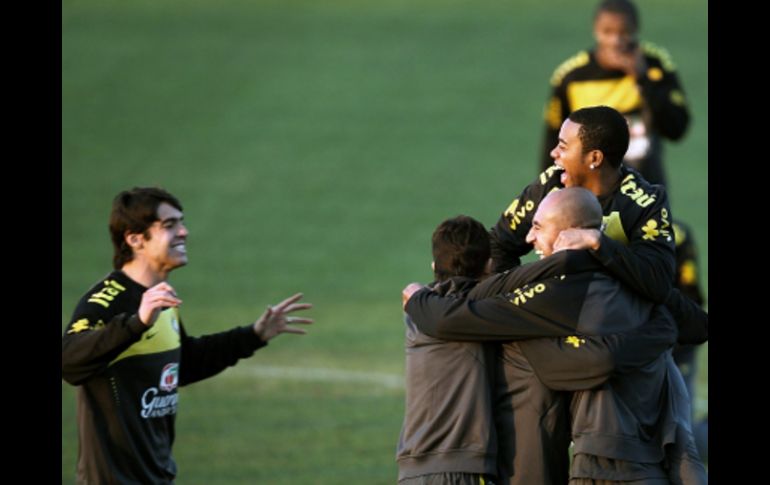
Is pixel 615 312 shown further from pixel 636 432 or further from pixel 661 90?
pixel 661 90

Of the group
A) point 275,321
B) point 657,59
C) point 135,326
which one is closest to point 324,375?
point 657,59

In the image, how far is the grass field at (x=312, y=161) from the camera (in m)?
10.5

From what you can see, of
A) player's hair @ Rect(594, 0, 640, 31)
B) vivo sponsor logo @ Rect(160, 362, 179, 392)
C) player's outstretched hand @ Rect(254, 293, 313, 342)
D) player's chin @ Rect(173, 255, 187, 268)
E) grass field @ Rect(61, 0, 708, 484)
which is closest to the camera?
vivo sponsor logo @ Rect(160, 362, 179, 392)

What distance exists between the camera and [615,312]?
541 cm

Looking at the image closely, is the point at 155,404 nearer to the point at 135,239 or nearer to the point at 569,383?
the point at 135,239

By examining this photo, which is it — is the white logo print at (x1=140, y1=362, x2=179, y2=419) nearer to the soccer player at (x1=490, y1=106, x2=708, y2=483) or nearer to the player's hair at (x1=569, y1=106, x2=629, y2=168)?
the soccer player at (x1=490, y1=106, x2=708, y2=483)

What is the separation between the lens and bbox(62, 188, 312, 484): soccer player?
6012 millimetres

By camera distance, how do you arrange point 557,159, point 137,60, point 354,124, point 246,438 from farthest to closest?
point 137,60
point 354,124
point 246,438
point 557,159

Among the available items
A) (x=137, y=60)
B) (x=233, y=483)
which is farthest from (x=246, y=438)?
(x=137, y=60)

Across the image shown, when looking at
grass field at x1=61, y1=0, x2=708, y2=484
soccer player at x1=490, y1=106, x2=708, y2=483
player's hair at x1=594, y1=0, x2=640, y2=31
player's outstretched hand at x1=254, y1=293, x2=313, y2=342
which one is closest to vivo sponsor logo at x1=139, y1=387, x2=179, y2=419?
player's outstretched hand at x1=254, y1=293, x2=313, y2=342

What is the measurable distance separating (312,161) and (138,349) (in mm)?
13333

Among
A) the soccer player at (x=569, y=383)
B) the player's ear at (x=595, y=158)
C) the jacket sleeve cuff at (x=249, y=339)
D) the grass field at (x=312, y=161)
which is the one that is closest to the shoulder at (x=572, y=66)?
the grass field at (x=312, y=161)

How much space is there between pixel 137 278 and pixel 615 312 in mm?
2078

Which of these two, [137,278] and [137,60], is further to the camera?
[137,60]
